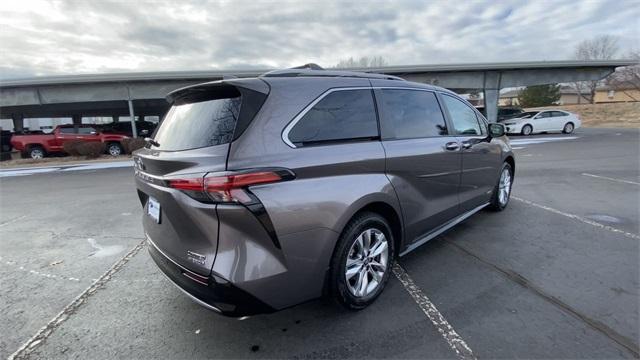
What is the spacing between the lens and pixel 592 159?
10391 mm

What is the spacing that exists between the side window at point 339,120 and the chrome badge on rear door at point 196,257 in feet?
3.11

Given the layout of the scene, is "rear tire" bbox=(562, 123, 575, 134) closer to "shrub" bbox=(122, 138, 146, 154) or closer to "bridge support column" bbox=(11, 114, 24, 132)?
"shrub" bbox=(122, 138, 146, 154)

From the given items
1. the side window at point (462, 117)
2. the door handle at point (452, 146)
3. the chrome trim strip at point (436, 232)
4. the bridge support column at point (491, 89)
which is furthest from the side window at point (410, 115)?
the bridge support column at point (491, 89)

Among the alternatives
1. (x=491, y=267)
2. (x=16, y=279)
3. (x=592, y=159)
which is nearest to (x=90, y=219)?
(x=16, y=279)

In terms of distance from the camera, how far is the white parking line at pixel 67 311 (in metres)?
2.45

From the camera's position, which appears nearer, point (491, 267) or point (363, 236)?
point (363, 236)

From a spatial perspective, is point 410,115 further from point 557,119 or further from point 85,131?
point 557,119

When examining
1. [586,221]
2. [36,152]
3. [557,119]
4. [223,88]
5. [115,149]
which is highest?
[557,119]

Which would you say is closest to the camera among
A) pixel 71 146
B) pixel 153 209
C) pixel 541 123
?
pixel 153 209

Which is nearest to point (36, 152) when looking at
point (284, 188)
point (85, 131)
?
point (85, 131)

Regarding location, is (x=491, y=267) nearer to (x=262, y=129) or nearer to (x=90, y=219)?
(x=262, y=129)

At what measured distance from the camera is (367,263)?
Answer: 2799 millimetres

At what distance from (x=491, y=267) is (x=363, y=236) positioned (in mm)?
1636

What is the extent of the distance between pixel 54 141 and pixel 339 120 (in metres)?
20.3
